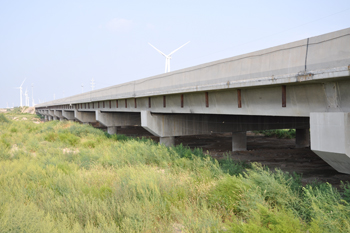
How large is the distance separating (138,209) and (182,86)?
320 inches

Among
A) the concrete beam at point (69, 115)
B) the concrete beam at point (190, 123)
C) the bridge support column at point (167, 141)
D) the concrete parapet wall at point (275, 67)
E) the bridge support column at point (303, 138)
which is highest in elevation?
the concrete parapet wall at point (275, 67)

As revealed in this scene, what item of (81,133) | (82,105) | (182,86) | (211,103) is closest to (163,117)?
(182,86)

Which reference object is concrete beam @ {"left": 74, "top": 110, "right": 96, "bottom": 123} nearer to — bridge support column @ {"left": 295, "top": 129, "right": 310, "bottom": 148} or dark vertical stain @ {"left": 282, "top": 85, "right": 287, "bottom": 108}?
bridge support column @ {"left": 295, "top": 129, "right": 310, "bottom": 148}

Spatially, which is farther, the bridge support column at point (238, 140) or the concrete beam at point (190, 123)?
the bridge support column at point (238, 140)

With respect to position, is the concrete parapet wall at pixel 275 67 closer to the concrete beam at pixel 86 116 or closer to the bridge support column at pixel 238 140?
the bridge support column at pixel 238 140

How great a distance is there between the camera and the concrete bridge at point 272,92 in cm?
671

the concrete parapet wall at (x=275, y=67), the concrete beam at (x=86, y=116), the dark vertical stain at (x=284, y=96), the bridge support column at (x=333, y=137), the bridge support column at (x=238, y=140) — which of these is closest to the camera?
the bridge support column at (x=333, y=137)

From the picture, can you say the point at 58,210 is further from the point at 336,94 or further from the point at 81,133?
the point at 81,133

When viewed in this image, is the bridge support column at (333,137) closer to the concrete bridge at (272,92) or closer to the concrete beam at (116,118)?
the concrete bridge at (272,92)

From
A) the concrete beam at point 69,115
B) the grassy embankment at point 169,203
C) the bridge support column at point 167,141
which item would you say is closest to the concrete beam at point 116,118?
the bridge support column at point 167,141

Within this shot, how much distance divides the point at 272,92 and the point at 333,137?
8.86 ft

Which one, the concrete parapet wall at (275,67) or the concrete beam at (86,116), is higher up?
the concrete parapet wall at (275,67)

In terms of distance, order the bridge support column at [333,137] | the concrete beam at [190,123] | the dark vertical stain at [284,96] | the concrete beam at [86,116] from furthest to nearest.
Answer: the concrete beam at [86,116] < the concrete beam at [190,123] < the dark vertical stain at [284,96] < the bridge support column at [333,137]

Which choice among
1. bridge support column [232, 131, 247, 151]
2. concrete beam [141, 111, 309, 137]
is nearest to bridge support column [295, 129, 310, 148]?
concrete beam [141, 111, 309, 137]
